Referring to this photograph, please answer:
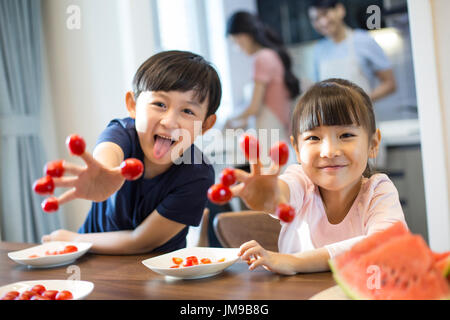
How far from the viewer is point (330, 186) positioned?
3.40 feet

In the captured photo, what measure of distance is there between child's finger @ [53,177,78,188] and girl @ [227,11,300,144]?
267 centimetres

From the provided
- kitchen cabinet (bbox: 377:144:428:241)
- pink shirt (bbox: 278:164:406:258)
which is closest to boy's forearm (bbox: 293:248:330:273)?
pink shirt (bbox: 278:164:406:258)

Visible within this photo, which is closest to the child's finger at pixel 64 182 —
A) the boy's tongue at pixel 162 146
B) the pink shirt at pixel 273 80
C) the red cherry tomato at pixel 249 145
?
the red cherry tomato at pixel 249 145

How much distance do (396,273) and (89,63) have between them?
2.44 meters

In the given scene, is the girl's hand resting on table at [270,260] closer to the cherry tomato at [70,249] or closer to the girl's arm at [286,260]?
the girl's arm at [286,260]

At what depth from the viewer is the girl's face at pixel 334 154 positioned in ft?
3.31

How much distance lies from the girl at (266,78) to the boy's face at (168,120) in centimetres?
221

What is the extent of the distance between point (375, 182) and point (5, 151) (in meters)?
2.18

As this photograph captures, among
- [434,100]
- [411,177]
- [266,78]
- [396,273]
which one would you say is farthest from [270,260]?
[411,177]

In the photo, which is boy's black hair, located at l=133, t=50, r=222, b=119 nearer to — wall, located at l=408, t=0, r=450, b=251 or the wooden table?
the wooden table

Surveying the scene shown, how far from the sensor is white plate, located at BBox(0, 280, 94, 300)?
32.1 inches

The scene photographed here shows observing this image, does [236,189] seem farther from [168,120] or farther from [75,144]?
[168,120]

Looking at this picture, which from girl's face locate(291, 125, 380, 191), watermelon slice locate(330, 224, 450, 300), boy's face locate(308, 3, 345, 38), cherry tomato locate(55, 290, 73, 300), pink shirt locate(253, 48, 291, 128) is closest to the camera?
watermelon slice locate(330, 224, 450, 300)

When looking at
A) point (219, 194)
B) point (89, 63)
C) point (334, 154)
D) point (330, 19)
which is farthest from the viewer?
point (330, 19)
